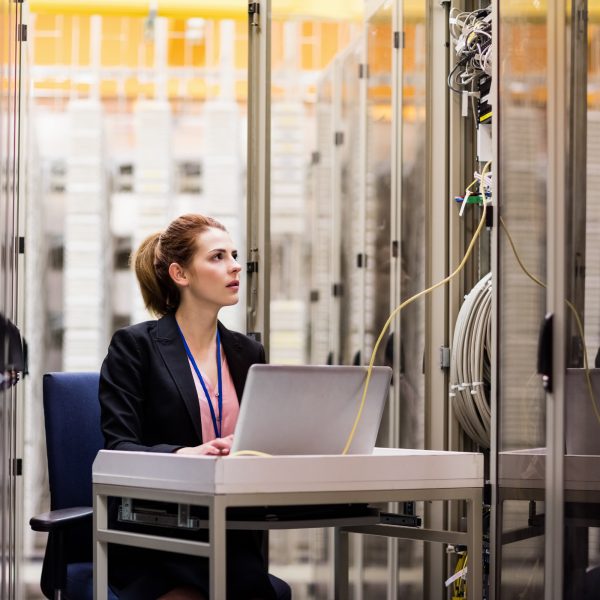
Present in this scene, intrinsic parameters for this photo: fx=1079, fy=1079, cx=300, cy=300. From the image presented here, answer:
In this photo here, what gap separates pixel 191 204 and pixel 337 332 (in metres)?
1.19

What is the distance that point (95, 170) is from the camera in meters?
5.43

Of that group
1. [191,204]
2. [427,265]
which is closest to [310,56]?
[191,204]

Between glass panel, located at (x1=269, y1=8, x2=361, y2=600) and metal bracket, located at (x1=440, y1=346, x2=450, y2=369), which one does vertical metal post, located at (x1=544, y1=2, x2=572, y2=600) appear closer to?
metal bracket, located at (x1=440, y1=346, x2=450, y2=369)

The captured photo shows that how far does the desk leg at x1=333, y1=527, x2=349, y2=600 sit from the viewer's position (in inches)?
104

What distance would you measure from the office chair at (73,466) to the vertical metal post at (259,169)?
0.72 metres

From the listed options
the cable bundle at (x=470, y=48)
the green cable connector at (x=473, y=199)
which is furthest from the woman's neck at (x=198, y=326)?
the cable bundle at (x=470, y=48)

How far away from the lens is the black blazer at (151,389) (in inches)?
102

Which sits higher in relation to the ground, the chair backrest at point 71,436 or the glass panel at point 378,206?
the glass panel at point 378,206

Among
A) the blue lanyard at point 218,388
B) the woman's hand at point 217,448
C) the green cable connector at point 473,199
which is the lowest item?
the woman's hand at point 217,448

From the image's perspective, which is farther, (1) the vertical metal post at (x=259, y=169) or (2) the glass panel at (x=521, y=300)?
(1) the vertical metal post at (x=259, y=169)

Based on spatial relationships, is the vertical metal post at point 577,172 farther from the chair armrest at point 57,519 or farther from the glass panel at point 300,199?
the glass panel at point 300,199

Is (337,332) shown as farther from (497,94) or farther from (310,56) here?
(497,94)

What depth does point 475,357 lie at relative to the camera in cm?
313

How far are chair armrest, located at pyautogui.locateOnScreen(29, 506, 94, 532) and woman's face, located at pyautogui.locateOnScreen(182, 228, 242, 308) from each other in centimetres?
61
